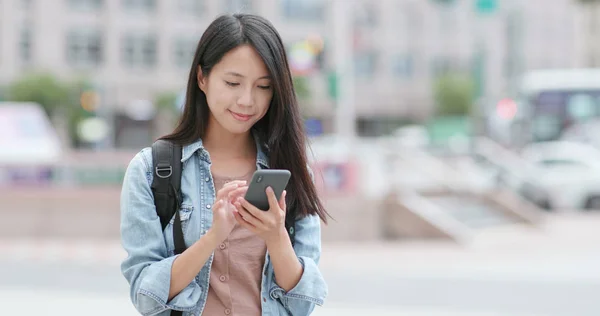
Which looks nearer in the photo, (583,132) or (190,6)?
(583,132)

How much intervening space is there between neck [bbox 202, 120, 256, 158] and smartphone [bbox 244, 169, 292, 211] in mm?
362

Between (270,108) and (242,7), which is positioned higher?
(242,7)

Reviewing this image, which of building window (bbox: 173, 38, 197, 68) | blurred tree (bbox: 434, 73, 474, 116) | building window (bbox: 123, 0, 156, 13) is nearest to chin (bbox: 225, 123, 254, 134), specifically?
building window (bbox: 123, 0, 156, 13)

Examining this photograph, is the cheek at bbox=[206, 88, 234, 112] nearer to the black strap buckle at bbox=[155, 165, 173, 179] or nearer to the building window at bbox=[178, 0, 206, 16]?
the black strap buckle at bbox=[155, 165, 173, 179]

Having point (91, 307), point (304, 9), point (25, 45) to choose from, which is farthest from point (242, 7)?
point (304, 9)

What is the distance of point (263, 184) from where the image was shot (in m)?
2.26

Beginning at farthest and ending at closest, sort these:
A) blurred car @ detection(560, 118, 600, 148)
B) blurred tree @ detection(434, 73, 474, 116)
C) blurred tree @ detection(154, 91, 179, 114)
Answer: blurred tree @ detection(434, 73, 474, 116) → blurred tree @ detection(154, 91, 179, 114) → blurred car @ detection(560, 118, 600, 148)

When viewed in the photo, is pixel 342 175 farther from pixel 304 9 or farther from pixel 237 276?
pixel 304 9

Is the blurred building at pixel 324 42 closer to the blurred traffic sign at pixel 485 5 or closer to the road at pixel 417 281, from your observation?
the blurred traffic sign at pixel 485 5

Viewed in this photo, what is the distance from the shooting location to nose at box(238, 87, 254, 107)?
2.49 metres

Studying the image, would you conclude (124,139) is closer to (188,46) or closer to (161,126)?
(161,126)

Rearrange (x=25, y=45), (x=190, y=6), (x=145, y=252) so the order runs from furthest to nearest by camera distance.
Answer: (x=190, y=6) < (x=25, y=45) < (x=145, y=252)

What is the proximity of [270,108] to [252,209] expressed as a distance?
0.42 m

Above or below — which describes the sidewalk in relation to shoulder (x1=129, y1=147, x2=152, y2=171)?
below
